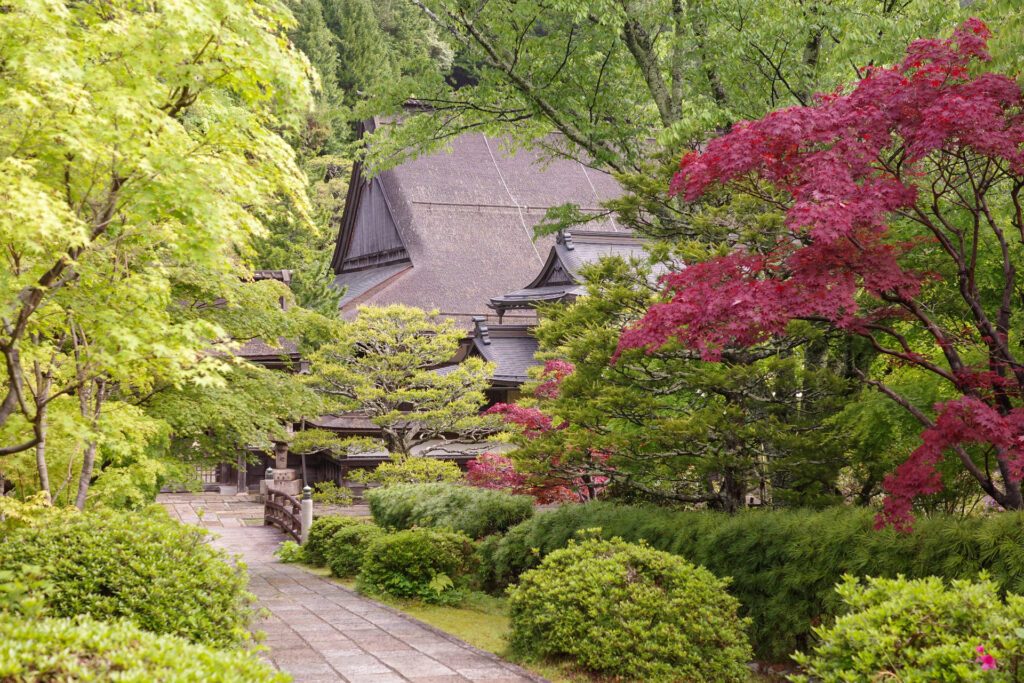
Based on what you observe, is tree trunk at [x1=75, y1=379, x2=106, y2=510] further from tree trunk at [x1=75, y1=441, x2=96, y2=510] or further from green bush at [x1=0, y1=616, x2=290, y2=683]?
green bush at [x1=0, y1=616, x2=290, y2=683]

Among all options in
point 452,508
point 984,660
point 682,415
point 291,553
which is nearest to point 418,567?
point 452,508

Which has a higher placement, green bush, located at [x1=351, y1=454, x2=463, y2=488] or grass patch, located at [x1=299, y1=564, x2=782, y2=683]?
green bush, located at [x1=351, y1=454, x2=463, y2=488]

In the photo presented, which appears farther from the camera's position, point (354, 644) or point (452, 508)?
point (452, 508)

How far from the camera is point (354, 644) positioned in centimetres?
839

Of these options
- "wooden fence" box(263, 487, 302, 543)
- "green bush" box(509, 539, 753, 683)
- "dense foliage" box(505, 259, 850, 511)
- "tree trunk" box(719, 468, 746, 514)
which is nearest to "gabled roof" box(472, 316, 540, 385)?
"wooden fence" box(263, 487, 302, 543)

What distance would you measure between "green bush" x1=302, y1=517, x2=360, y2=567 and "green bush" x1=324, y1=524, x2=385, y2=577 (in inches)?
23.8

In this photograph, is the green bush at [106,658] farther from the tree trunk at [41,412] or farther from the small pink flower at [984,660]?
the small pink flower at [984,660]

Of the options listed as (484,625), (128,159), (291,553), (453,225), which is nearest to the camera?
(128,159)

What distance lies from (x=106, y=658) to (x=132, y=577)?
235cm

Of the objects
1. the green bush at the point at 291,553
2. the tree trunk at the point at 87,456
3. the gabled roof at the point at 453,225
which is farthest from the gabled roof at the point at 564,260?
the tree trunk at the point at 87,456

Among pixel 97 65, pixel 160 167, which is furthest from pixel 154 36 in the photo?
pixel 160 167

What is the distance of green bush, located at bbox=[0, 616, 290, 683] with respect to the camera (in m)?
3.54

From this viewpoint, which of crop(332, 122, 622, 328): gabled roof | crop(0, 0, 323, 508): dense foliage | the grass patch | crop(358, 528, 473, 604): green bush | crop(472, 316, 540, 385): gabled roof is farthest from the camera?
crop(332, 122, 622, 328): gabled roof

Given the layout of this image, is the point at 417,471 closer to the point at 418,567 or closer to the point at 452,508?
the point at 452,508
